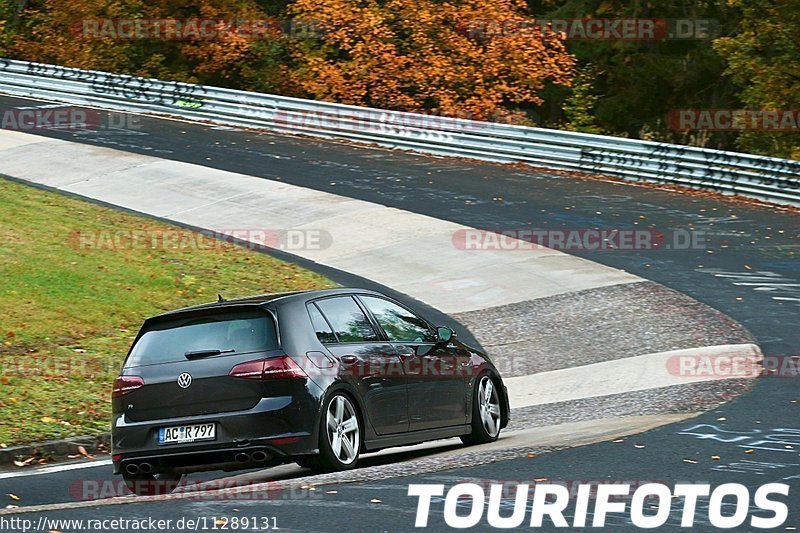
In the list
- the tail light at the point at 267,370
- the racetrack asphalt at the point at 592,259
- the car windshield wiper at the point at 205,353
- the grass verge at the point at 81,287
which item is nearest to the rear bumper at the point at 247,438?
the tail light at the point at 267,370

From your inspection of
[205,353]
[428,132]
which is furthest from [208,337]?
[428,132]

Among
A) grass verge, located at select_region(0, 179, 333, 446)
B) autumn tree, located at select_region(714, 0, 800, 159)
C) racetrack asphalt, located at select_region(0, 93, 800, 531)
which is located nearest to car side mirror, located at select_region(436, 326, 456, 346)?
racetrack asphalt, located at select_region(0, 93, 800, 531)

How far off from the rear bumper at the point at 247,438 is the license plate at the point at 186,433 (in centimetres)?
3

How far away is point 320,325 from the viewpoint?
965cm

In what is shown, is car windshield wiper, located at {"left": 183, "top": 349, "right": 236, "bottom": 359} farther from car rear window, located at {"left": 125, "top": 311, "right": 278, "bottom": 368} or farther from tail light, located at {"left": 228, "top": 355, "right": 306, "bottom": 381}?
tail light, located at {"left": 228, "top": 355, "right": 306, "bottom": 381}

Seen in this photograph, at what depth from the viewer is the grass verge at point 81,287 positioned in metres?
12.6

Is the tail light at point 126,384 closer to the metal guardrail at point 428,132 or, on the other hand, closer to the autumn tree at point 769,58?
the metal guardrail at point 428,132

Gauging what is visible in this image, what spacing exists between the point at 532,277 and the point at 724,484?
11.4m

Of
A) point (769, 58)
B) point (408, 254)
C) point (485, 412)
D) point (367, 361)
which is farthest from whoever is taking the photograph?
point (769, 58)

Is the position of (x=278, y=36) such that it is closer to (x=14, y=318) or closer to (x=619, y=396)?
(x=14, y=318)

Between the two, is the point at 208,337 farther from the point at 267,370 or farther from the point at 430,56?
the point at 430,56

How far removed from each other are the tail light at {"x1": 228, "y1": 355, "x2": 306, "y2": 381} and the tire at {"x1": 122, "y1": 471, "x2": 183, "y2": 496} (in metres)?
0.98

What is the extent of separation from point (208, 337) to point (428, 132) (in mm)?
20845

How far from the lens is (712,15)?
3994 cm
